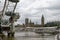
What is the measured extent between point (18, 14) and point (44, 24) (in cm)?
10200

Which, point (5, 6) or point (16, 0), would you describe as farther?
point (5, 6)

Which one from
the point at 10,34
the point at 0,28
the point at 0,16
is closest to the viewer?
the point at 10,34

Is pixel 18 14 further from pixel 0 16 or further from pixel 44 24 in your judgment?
pixel 44 24

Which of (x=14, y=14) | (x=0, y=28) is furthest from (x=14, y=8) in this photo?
(x=0, y=28)

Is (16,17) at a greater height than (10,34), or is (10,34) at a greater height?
(16,17)

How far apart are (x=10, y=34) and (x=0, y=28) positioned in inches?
649

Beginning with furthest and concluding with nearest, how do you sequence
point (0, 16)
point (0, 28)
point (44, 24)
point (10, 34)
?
point (44, 24), point (0, 28), point (0, 16), point (10, 34)

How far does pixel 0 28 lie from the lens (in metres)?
62.6

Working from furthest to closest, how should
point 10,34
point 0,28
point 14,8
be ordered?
point 0,28, point 14,8, point 10,34

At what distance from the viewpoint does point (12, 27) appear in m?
47.7

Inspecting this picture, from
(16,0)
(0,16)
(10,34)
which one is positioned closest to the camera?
(16,0)

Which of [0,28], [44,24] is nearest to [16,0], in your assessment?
[0,28]

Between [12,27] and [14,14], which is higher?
[14,14]

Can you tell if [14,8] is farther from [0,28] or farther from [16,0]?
[0,28]
